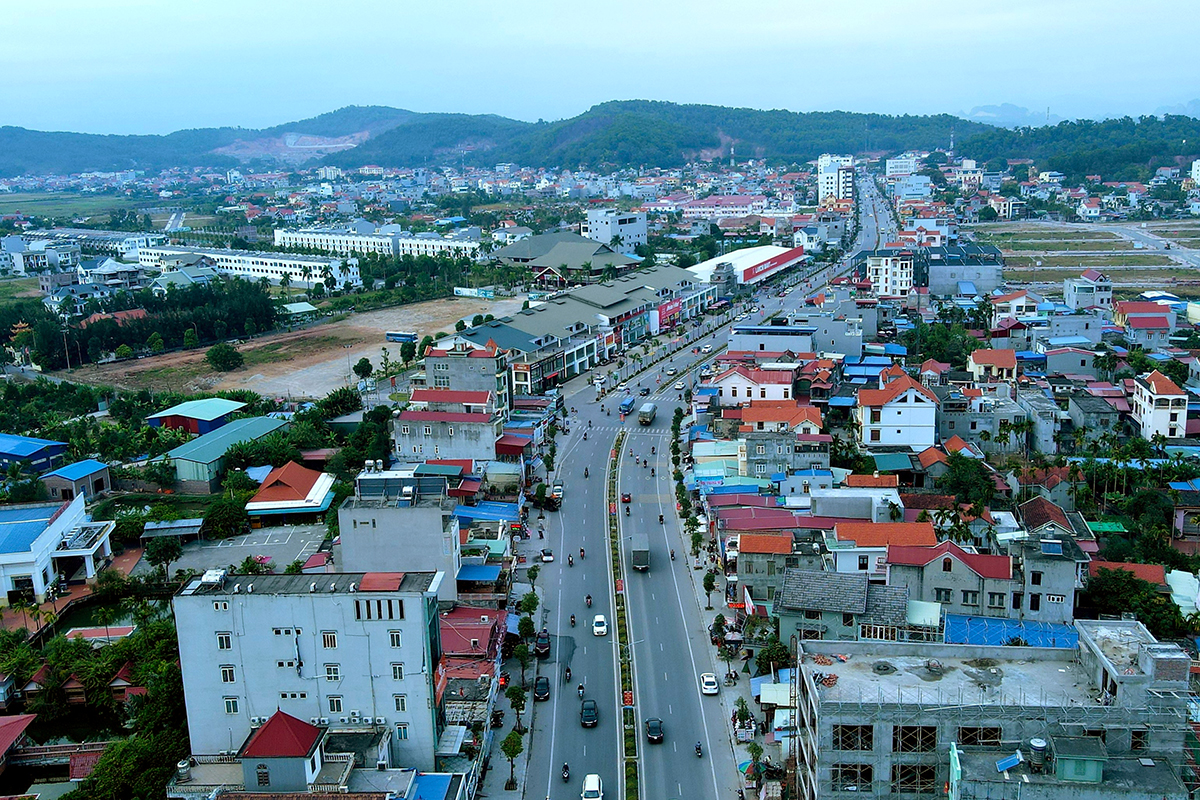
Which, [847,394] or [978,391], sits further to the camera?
[847,394]

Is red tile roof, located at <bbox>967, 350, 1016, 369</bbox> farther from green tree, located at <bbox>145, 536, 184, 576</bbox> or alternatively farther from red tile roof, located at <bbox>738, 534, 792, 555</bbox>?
green tree, located at <bbox>145, 536, 184, 576</bbox>

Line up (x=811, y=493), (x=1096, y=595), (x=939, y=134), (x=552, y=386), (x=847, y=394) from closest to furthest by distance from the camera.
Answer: (x=1096, y=595) → (x=811, y=493) → (x=847, y=394) → (x=552, y=386) → (x=939, y=134)

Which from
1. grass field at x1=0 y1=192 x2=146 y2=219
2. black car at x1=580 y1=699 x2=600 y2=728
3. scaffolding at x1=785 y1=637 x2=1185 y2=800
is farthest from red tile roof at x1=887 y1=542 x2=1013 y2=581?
grass field at x1=0 y1=192 x2=146 y2=219

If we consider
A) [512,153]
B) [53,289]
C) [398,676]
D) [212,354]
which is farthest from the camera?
[512,153]

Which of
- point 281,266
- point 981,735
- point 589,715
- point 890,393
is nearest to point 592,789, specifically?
point 589,715

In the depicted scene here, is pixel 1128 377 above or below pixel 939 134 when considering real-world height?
below

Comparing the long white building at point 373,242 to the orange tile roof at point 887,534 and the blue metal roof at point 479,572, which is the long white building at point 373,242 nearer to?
the blue metal roof at point 479,572

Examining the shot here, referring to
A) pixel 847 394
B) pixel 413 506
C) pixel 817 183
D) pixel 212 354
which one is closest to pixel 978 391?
pixel 847 394

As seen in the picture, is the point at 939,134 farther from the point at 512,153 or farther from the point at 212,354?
the point at 212,354
